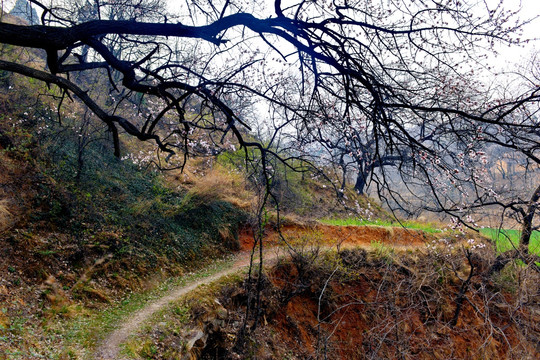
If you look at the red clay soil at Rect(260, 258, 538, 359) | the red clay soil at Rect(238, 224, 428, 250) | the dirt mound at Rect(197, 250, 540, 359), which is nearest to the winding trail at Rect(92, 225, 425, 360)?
the red clay soil at Rect(238, 224, 428, 250)

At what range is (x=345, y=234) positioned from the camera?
12617 mm

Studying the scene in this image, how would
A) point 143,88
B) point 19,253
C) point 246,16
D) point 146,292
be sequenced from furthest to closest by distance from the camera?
point 146,292 → point 19,253 → point 143,88 → point 246,16

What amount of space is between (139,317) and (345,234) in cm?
859

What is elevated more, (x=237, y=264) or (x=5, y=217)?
(x=5, y=217)

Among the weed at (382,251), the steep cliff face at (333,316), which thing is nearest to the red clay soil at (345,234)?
the weed at (382,251)

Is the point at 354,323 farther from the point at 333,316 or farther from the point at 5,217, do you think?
the point at 5,217

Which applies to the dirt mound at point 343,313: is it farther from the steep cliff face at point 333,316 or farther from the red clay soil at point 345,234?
the red clay soil at point 345,234

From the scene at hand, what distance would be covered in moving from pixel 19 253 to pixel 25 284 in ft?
2.38

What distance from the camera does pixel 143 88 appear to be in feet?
12.6

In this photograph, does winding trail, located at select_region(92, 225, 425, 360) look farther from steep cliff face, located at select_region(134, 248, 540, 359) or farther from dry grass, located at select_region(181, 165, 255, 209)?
dry grass, located at select_region(181, 165, 255, 209)

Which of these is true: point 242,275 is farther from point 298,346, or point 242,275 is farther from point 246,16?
point 246,16

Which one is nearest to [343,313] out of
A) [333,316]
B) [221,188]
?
[333,316]

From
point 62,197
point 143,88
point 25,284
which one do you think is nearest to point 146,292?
point 25,284

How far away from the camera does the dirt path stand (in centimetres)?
451
